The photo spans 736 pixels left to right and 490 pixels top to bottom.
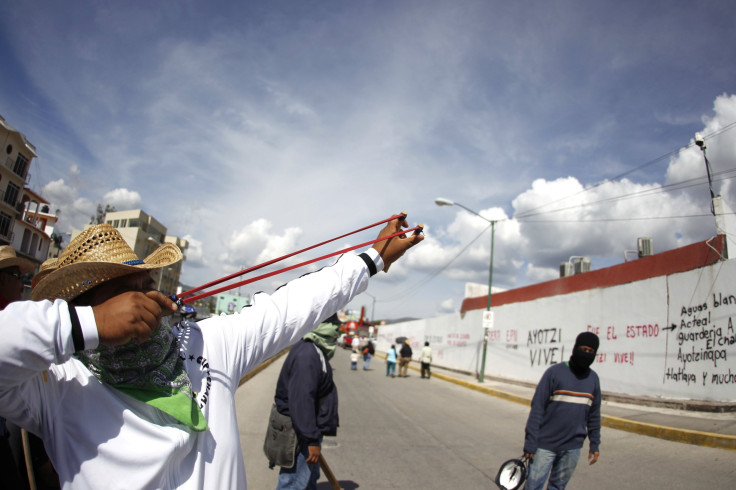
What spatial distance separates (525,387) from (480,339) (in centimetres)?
603

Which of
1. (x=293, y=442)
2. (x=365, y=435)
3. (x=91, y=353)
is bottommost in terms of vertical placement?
(x=365, y=435)

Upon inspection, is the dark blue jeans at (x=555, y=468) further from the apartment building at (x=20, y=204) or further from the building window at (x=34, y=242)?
the building window at (x=34, y=242)

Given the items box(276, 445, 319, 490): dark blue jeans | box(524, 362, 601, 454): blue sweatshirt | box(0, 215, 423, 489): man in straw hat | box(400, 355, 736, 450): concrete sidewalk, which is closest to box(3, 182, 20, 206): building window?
box(276, 445, 319, 490): dark blue jeans

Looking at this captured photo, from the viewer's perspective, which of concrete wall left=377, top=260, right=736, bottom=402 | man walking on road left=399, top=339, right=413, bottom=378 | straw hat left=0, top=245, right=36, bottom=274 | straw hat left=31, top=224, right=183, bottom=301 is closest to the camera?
straw hat left=31, top=224, right=183, bottom=301

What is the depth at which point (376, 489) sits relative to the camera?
4.99 meters

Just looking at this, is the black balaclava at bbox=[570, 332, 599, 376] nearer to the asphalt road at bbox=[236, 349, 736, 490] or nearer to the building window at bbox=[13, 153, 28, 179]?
the asphalt road at bbox=[236, 349, 736, 490]

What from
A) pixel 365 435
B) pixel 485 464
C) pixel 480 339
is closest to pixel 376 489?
pixel 485 464

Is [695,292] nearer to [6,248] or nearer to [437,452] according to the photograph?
[437,452]

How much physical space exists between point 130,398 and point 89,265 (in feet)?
1.36

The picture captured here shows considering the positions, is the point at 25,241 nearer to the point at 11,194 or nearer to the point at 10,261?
the point at 11,194

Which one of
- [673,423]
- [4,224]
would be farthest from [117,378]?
[4,224]

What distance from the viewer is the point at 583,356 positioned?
4.04 meters

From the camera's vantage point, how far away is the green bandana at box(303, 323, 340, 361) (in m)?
3.58

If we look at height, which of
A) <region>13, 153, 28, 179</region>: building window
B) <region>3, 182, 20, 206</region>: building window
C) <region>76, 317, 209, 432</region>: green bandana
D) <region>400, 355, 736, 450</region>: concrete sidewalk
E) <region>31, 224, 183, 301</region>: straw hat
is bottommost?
<region>400, 355, 736, 450</region>: concrete sidewalk
